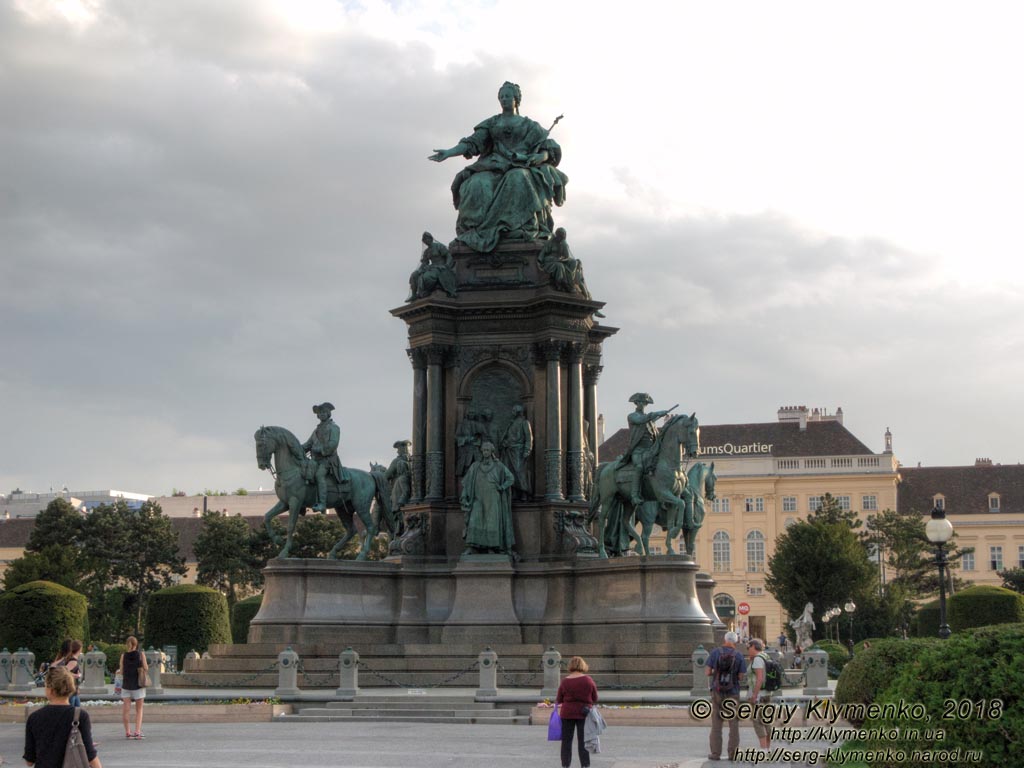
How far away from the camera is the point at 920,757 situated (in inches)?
445

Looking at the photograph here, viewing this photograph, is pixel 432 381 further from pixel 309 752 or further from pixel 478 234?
pixel 309 752

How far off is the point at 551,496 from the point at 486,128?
946 cm

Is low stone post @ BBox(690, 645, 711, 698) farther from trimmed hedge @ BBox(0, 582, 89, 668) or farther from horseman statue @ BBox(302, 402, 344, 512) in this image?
trimmed hedge @ BBox(0, 582, 89, 668)

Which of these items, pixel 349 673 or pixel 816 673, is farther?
pixel 349 673

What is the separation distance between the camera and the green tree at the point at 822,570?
3189 inches

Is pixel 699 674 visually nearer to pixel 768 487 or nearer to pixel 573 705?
pixel 573 705

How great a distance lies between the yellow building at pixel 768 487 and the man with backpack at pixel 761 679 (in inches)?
3855

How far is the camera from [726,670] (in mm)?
17969

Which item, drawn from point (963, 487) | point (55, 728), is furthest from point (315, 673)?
point (963, 487)

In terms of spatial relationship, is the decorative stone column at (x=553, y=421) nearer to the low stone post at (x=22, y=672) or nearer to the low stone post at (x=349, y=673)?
the low stone post at (x=349, y=673)

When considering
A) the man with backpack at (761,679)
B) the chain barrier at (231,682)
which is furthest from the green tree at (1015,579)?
the man with backpack at (761,679)

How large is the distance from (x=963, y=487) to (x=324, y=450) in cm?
9582

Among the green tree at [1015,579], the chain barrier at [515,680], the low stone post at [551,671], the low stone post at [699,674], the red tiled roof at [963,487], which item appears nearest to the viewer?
the low stone post at [551,671]

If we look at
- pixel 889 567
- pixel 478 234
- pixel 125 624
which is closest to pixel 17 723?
pixel 478 234
